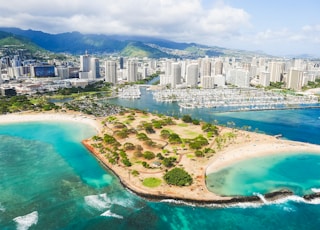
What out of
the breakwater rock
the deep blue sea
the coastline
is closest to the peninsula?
the coastline

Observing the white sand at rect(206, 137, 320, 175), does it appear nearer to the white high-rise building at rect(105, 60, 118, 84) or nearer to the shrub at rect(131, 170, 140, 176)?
the shrub at rect(131, 170, 140, 176)

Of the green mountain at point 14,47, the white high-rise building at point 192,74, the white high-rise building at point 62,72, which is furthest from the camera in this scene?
the green mountain at point 14,47

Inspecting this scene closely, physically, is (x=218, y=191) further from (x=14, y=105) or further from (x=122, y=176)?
(x=14, y=105)

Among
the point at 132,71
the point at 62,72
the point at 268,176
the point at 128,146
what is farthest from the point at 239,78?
the point at 268,176

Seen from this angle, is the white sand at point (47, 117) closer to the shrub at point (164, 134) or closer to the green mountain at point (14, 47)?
the shrub at point (164, 134)

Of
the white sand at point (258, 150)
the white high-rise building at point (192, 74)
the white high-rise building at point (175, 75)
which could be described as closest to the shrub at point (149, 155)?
the white sand at point (258, 150)

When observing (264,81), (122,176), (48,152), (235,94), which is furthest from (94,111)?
(264,81)
